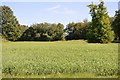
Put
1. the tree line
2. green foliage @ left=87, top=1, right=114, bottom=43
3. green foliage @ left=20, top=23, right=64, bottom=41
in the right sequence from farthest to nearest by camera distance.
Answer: green foliage @ left=20, top=23, right=64, bottom=41 → the tree line → green foliage @ left=87, top=1, right=114, bottom=43

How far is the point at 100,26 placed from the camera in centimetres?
7550

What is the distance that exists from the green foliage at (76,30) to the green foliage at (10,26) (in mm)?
16972

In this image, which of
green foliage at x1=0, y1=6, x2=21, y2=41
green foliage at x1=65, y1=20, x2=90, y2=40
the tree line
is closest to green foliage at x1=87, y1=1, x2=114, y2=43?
the tree line

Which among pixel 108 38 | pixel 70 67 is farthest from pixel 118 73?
pixel 108 38

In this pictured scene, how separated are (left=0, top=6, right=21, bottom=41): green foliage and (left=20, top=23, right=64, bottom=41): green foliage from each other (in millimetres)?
4313

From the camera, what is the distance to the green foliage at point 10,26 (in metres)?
95.1

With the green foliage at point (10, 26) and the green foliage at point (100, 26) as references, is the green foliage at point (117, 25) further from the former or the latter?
the green foliage at point (10, 26)

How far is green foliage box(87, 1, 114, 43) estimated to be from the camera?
7388 cm

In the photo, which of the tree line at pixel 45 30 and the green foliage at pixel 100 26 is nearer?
the green foliage at pixel 100 26

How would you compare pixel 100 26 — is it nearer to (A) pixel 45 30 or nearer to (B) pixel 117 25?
(B) pixel 117 25

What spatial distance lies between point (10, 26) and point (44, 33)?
12.3 meters

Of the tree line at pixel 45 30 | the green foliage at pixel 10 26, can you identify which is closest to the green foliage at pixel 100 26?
the tree line at pixel 45 30

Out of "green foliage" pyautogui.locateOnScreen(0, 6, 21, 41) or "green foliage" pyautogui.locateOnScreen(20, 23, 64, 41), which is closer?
"green foliage" pyautogui.locateOnScreen(0, 6, 21, 41)

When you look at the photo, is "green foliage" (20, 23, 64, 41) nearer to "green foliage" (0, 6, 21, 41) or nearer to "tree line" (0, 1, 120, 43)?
"tree line" (0, 1, 120, 43)
